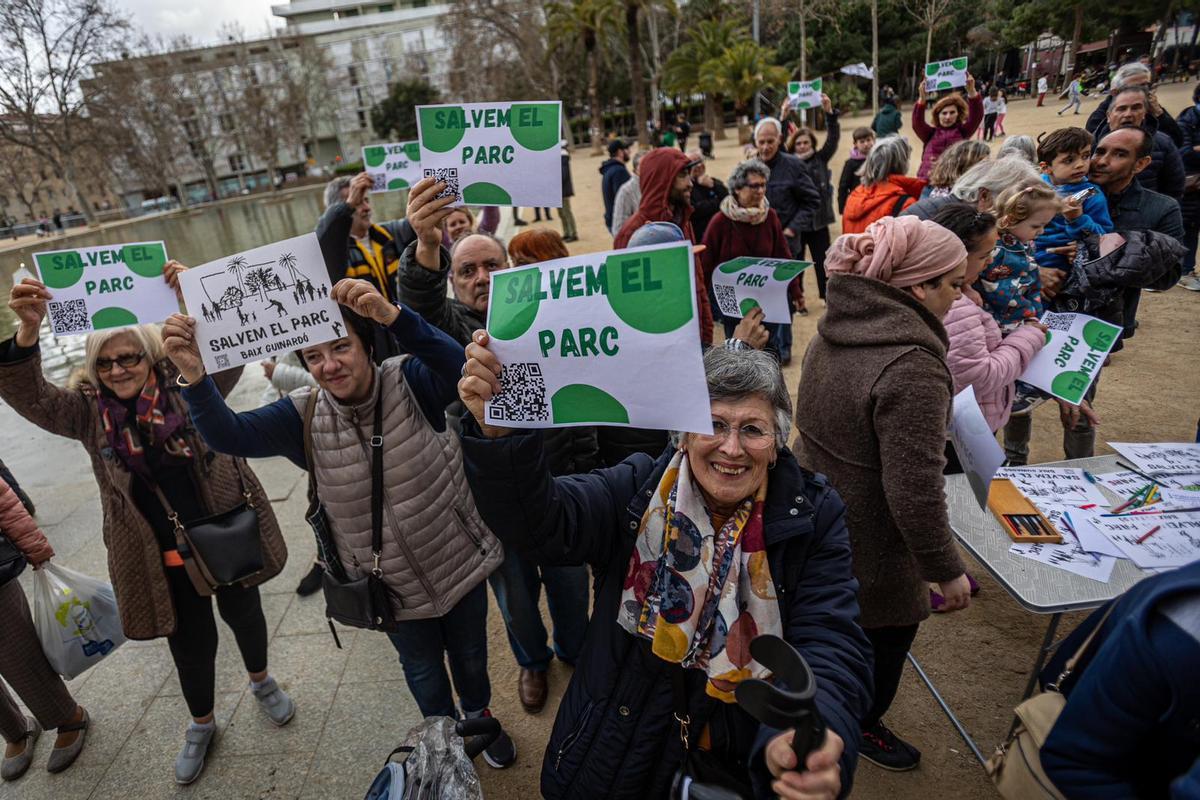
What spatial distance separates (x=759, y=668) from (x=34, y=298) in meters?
2.90

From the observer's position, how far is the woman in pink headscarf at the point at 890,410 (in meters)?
1.81

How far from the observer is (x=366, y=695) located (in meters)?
2.98

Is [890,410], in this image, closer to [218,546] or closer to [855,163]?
[218,546]

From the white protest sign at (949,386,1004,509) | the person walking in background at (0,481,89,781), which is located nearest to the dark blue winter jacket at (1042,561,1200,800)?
the white protest sign at (949,386,1004,509)

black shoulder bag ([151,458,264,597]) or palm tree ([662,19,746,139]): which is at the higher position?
palm tree ([662,19,746,139])

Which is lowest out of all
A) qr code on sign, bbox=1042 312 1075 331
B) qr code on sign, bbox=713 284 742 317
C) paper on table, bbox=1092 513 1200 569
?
paper on table, bbox=1092 513 1200 569

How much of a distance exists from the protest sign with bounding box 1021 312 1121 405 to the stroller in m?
2.60

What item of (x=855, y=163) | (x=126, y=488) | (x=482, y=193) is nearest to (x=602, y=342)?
(x=482, y=193)

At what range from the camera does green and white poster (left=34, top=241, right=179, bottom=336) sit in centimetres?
264

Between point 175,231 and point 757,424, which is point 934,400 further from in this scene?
point 175,231

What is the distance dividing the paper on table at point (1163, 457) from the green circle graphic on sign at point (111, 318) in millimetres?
3981

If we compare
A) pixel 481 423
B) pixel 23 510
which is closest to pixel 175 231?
pixel 23 510

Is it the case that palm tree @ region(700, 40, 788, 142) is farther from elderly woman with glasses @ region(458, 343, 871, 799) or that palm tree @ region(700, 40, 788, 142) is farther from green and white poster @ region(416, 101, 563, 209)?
elderly woman with glasses @ region(458, 343, 871, 799)

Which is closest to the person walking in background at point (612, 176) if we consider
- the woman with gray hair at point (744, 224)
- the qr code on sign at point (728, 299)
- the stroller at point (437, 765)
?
the woman with gray hair at point (744, 224)
